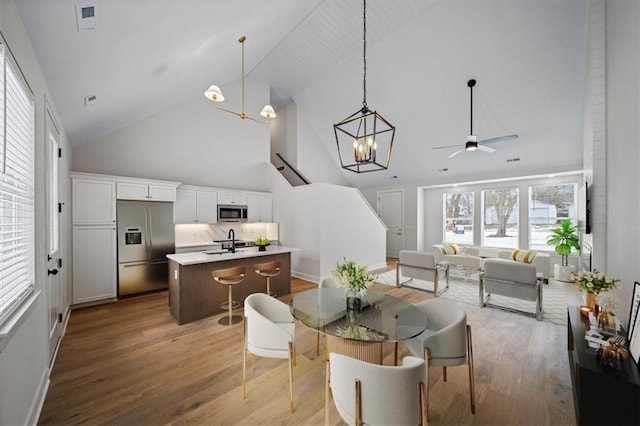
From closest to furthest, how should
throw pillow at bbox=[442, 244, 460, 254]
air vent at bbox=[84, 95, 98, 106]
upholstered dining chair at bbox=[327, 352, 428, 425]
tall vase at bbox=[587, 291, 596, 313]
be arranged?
upholstered dining chair at bbox=[327, 352, 428, 425] → tall vase at bbox=[587, 291, 596, 313] → air vent at bbox=[84, 95, 98, 106] → throw pillow at bbox=[442, 244, 460, 254]

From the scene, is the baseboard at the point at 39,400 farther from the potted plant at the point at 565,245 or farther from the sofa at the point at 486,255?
the potted plant at the point at 565,245

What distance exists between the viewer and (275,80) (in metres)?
6.79

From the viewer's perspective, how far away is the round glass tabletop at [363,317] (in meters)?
1.79

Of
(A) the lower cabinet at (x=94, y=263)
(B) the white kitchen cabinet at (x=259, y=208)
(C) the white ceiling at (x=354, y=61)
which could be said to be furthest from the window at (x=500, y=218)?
(A) the lower cabinet at (x=94, y=263)

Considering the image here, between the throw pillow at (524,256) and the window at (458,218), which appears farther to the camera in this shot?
the window at (458,218)

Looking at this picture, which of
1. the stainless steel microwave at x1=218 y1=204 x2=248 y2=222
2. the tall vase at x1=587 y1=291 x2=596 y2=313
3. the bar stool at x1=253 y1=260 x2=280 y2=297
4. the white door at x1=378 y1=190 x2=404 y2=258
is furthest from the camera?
the white door at x1=378 y1=190 x2=404 y2=258

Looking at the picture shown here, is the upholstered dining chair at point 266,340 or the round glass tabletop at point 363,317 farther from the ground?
the round glass tabletop at point 363,317

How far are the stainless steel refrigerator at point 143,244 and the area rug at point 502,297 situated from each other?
14.9ft

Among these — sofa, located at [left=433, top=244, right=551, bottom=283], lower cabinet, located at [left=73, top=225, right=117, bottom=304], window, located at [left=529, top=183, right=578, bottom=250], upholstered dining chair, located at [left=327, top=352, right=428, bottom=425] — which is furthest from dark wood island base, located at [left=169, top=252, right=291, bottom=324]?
window, located at [left=529, top=183, right=578, bottom=250]

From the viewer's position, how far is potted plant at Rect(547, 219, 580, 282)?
5.74 metres

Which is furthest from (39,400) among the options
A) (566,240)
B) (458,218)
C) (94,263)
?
(458,218)

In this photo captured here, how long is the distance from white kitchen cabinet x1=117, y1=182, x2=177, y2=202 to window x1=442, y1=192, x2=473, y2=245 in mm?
8019

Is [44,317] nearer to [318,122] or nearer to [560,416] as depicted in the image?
[560,416]

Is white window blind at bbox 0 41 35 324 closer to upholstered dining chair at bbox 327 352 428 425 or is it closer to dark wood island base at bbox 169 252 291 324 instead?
dark wood island base at bbox 169 252 291 324
